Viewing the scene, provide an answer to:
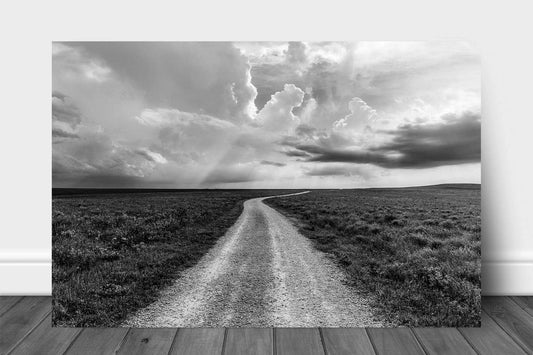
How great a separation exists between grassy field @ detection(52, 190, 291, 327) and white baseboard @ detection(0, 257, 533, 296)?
3.45ft

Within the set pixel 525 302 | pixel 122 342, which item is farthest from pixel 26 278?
pixel 525 302

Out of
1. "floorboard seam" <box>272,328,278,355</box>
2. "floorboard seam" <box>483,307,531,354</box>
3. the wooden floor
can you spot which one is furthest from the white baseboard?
"floorboard seam" <box>272,328,278,355</box>

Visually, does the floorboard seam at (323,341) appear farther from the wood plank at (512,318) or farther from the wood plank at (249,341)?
the wood plank at (512,318)

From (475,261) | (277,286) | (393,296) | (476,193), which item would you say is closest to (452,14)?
(476,193)

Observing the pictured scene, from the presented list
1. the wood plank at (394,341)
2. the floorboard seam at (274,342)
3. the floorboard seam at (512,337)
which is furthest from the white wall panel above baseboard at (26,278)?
the floorboard seam at (512,337)

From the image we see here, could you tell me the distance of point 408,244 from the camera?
20.6 ft

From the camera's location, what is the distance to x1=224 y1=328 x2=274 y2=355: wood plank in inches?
207

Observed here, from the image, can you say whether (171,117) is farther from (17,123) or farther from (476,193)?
(476,193)

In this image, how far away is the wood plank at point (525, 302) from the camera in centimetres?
656

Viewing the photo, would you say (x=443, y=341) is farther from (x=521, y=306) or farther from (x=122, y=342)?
(x=122, y=342)

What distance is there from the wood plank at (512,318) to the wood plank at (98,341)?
449 centimetres

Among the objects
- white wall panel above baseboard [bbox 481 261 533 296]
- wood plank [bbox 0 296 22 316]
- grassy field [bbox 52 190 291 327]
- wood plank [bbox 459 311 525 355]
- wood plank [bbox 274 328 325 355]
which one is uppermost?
grassy field [bbox 52 190 291 327]

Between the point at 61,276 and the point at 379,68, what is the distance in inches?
191

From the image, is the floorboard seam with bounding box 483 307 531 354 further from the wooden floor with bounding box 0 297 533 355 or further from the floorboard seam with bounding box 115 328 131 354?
the floorboard seam with bounding box 115 328 131 354
